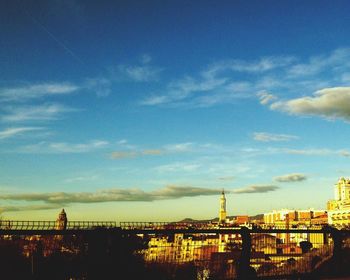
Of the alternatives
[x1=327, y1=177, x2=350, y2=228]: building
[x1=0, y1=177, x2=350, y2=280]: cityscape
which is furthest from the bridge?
[x1=327, y1=177, x2=350, y2=228]: building

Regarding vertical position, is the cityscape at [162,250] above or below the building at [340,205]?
below

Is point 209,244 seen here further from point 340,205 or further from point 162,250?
point 340,205

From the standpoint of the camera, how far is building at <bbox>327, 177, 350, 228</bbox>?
147 metres

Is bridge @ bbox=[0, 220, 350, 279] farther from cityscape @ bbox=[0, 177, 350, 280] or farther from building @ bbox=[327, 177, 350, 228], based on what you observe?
building @ bbox=[327, 177, 350, 228]

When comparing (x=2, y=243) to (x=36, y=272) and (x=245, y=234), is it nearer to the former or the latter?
(x=36, y=272)

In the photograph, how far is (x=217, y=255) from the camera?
37.8 ft

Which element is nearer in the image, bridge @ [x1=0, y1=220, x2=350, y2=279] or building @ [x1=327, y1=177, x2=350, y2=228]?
bridge @ [x1=0, y1=220, x2=350, y2=279]

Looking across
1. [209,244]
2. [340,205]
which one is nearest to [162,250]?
[209,244]

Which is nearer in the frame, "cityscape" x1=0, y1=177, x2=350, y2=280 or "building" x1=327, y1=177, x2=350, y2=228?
"cityscape" x1=0, y1=177, x2=350, y2=280

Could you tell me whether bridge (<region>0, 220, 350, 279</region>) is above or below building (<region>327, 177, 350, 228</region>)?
below

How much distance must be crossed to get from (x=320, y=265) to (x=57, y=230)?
330 inches

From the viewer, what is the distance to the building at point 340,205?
14700cm

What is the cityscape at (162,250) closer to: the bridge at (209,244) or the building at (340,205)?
the bridge at (209,244)

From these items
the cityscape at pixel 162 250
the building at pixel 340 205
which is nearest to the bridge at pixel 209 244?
the cityscape at pixel 162 250
